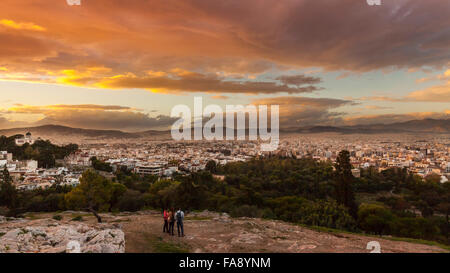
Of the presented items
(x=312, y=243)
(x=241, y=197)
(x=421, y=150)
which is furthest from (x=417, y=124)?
(x=312, y=243)

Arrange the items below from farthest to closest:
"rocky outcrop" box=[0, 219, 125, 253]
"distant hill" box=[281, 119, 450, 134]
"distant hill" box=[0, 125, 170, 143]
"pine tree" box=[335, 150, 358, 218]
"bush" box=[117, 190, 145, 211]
Answer: "distant hill" box=[281, 119, 450, 134]
"distant hill" box=[0, 125, 170, 143]
"pine tree" box=[335, 150, 358, 218]
"bush" box=[117, 190, 145, 211]
"rocky outcrop" box=[0, 219, 125, 253]

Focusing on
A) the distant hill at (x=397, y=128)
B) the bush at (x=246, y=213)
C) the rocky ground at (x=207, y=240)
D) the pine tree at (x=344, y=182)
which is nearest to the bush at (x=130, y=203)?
the bush at (x=246, y=213)

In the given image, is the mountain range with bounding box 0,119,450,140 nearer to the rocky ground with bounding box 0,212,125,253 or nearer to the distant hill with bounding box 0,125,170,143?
the distant hill with bounding box 0,125,170,143

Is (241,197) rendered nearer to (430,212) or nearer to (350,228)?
(350,228)

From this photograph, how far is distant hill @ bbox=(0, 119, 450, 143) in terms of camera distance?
169ft

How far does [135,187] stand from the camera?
2303 centimetres

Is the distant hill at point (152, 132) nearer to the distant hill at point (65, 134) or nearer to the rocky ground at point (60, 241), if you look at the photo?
the distant hill at point (65, 134)

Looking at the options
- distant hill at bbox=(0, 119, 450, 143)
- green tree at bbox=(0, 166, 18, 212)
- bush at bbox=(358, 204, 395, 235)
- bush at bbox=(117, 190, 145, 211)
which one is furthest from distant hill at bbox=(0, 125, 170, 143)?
bush at bbox=(358, 204, 395, 235)

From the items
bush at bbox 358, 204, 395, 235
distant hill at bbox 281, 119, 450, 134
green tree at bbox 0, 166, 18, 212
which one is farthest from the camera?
distant hill at bbox 281, 119, 450, 134

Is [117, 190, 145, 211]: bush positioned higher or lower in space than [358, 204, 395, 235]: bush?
higher

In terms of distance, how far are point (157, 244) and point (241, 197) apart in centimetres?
1302

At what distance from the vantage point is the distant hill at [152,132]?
2034 inches

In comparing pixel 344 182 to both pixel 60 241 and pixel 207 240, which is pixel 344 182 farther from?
pixel 60 241
